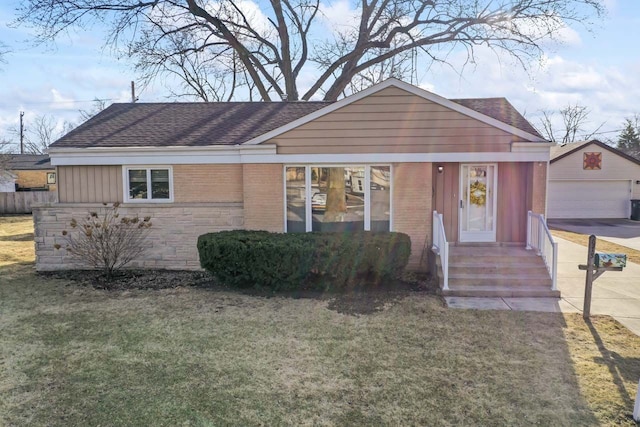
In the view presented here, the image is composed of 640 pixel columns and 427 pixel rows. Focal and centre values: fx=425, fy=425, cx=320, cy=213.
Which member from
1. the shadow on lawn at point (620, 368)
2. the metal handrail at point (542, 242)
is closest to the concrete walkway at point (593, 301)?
the metal handrail at point (542, 242)

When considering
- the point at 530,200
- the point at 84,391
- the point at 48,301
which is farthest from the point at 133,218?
the point at 530,200

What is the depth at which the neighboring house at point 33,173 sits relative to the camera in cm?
3956

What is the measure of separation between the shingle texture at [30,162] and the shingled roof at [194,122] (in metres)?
32.0

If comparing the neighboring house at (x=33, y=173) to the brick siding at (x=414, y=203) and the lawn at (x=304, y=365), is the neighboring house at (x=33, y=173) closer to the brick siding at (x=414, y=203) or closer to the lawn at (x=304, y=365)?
the lawn at (x=304, y=365)

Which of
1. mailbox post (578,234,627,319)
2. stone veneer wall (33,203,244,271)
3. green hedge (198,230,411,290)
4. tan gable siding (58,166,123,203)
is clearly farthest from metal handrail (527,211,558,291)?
tan gable siding (58,166,123,203)

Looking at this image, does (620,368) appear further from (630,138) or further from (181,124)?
(630,138)

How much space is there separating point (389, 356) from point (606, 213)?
23872 millimetres

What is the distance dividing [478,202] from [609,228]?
45.1 ft

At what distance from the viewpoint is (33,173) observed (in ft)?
133

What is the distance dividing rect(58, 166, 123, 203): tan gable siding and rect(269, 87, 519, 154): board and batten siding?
4.70 metres

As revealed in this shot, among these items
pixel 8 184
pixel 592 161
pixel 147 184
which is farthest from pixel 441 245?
pixel 8 184

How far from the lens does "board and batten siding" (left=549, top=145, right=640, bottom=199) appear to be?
76.3ft

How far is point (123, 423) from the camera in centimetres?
386

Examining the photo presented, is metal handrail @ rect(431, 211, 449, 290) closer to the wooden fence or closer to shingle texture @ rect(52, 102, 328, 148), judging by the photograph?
shingle texture @ rect(52, 102, 328, 148)
